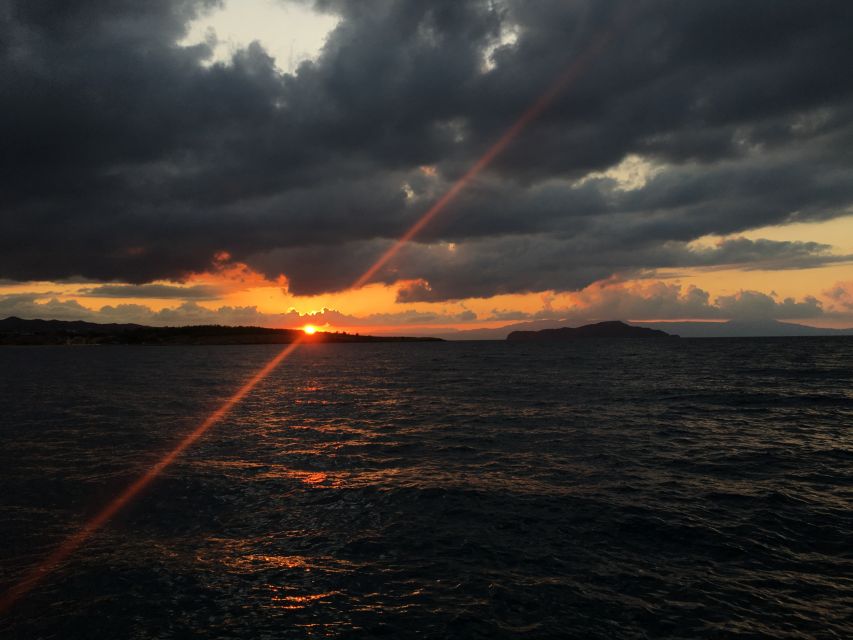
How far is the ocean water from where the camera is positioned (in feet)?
40.8

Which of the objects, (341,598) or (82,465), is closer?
(341,598)

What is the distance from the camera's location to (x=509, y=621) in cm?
1223

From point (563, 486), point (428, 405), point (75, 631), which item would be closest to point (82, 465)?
point (75, 631)

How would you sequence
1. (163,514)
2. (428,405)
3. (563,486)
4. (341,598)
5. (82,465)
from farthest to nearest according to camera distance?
1. (428,405)
2. (82,465)
3. (563,486)
4. (163,514)
5. (341,598)

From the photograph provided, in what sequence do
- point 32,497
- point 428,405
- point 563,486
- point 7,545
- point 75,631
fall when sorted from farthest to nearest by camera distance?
point 428,405, point 563,486, point 32,497, point 7,545, point 75,631

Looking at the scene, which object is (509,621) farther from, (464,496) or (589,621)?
(464,496)

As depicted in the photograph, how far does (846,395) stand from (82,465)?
231ft

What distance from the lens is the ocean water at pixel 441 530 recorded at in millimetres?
12445

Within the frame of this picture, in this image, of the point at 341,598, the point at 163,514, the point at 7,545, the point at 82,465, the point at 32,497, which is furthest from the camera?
the point at 82,465

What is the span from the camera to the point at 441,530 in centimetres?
1803

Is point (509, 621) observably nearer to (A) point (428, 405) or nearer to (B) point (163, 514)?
(B) point (163, 514)

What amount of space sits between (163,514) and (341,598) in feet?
34.2

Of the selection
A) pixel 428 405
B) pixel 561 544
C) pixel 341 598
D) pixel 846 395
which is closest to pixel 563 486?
pixel 561 544

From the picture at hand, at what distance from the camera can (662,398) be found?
55844mm
